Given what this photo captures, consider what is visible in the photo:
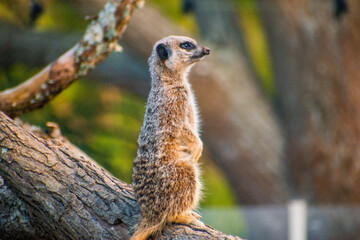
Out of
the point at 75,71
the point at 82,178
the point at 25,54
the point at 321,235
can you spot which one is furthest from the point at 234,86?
the point at 82,178

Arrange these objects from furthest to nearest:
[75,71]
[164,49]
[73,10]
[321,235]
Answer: [73,10] < [321,235] < [75,71] < [164,49]

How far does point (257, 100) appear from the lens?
5906 mm

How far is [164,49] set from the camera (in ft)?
7.40

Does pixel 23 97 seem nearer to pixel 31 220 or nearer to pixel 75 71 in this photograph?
pixel 75 71

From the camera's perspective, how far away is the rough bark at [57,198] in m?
1.91

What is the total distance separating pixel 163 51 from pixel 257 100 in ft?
12.5

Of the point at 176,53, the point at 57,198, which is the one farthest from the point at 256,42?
the point at 57,198

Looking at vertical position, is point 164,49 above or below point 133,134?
below

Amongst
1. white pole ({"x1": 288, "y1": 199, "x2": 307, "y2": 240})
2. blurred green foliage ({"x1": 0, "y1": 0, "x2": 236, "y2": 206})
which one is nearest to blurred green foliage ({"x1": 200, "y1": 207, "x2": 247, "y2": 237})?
blurred green foliage ({"x1": 0, "y1": 0, "x2": 236, "y2": 206})

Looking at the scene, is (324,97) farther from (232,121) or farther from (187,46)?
(187,46)

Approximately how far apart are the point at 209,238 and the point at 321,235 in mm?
3251

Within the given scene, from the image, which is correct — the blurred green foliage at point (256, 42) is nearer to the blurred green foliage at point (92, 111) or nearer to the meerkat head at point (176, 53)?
the blurred green foliage at point (92, 111)

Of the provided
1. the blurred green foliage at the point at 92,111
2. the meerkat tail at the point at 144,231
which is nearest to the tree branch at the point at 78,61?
the meerkat tail at the point at 144,231

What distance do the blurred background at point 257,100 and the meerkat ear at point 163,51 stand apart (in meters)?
2.32
